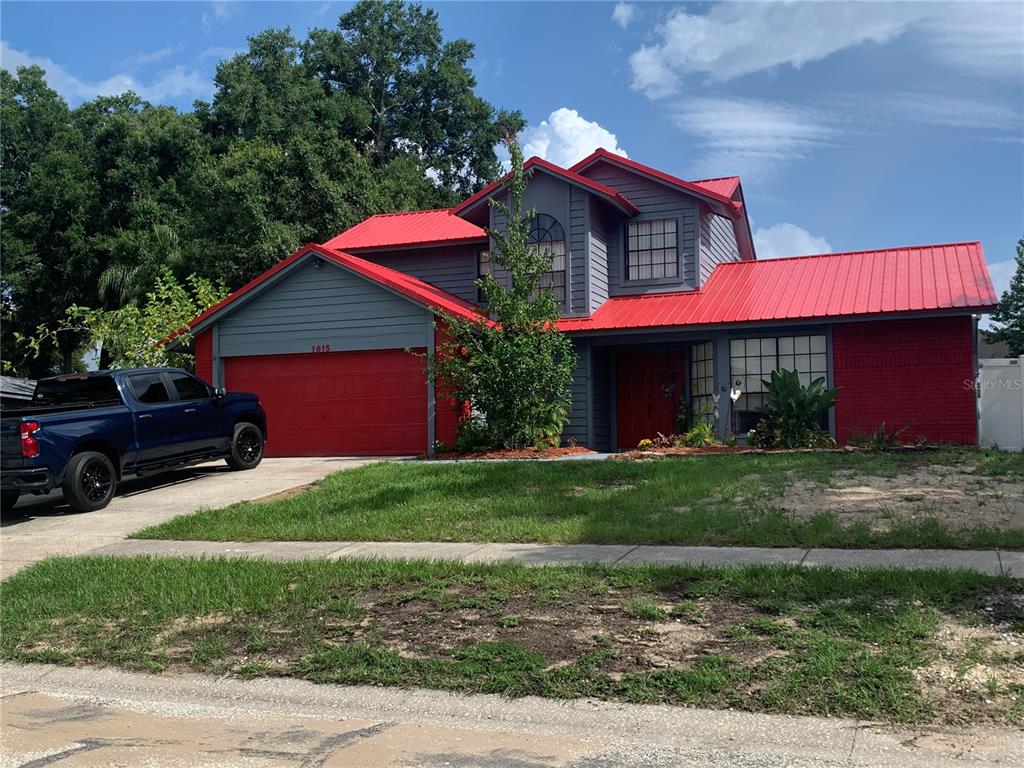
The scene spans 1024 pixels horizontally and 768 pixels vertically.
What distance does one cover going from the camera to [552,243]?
21.0 meters

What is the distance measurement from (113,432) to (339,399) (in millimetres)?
6543

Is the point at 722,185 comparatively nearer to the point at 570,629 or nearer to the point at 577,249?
the point at 577,249

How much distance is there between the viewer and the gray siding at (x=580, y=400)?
2023 cm

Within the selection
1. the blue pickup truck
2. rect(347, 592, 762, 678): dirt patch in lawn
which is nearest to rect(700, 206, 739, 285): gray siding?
the blue pickup truck

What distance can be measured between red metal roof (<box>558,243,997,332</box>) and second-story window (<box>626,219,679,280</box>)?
60 centimetres

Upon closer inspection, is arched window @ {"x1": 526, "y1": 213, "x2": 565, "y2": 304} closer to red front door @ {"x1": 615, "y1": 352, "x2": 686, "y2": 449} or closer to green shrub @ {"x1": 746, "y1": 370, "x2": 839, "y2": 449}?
red front door @ {"x1": 615, "y1": 352, "x2": 686, "y2": 449}

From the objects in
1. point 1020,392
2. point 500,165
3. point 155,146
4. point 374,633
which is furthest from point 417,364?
point 500,165

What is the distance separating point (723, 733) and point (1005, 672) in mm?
1681

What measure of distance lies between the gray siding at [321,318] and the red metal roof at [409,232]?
10.7 ft

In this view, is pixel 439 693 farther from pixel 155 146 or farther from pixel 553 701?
pixel 155 146

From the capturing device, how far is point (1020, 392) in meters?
17.1

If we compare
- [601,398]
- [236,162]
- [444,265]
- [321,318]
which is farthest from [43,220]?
[601,398]

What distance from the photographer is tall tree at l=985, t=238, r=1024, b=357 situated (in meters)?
41.0

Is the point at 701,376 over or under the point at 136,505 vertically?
over
